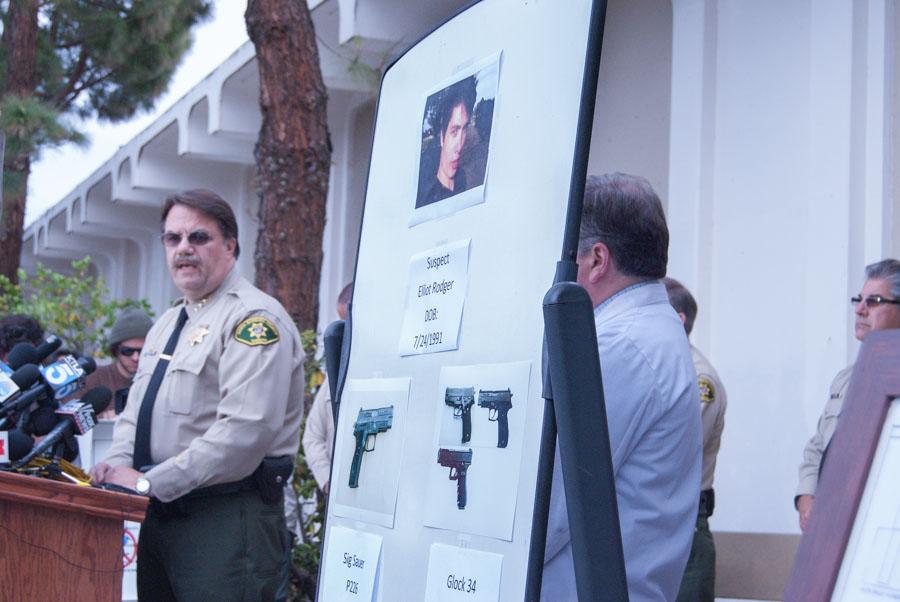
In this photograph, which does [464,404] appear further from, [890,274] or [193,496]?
[890,274]

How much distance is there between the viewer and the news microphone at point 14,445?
3.35 metres

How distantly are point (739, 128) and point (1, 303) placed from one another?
679cm

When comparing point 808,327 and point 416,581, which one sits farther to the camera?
point 808,327

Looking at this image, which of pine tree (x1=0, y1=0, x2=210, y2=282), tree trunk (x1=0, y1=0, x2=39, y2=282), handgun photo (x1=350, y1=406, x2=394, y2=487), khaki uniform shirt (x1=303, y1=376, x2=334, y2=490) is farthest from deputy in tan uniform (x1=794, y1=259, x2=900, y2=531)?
tree trunk (x1=0, y1=0, x2=39, y2=282)

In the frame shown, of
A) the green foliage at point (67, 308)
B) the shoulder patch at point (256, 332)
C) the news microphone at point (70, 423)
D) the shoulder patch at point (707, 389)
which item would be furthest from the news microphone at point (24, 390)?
the green foliage at point (67, 308)

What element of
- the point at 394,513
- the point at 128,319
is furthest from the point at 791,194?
the point at 394,513

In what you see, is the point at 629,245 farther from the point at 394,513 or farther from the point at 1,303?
the point at 1,303

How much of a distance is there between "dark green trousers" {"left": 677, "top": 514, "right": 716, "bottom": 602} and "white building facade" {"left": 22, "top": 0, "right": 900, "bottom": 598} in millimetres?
1267

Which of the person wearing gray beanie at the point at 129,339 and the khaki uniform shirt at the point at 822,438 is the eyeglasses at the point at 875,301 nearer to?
the khaki uniform shirt at the point at 822,438

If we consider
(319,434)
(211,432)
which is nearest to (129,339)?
(319,434)

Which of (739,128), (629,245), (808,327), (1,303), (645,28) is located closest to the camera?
(629,245)

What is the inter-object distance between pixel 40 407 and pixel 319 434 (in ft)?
8.98

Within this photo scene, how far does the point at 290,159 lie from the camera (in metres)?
6.98

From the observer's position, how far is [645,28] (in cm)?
827
